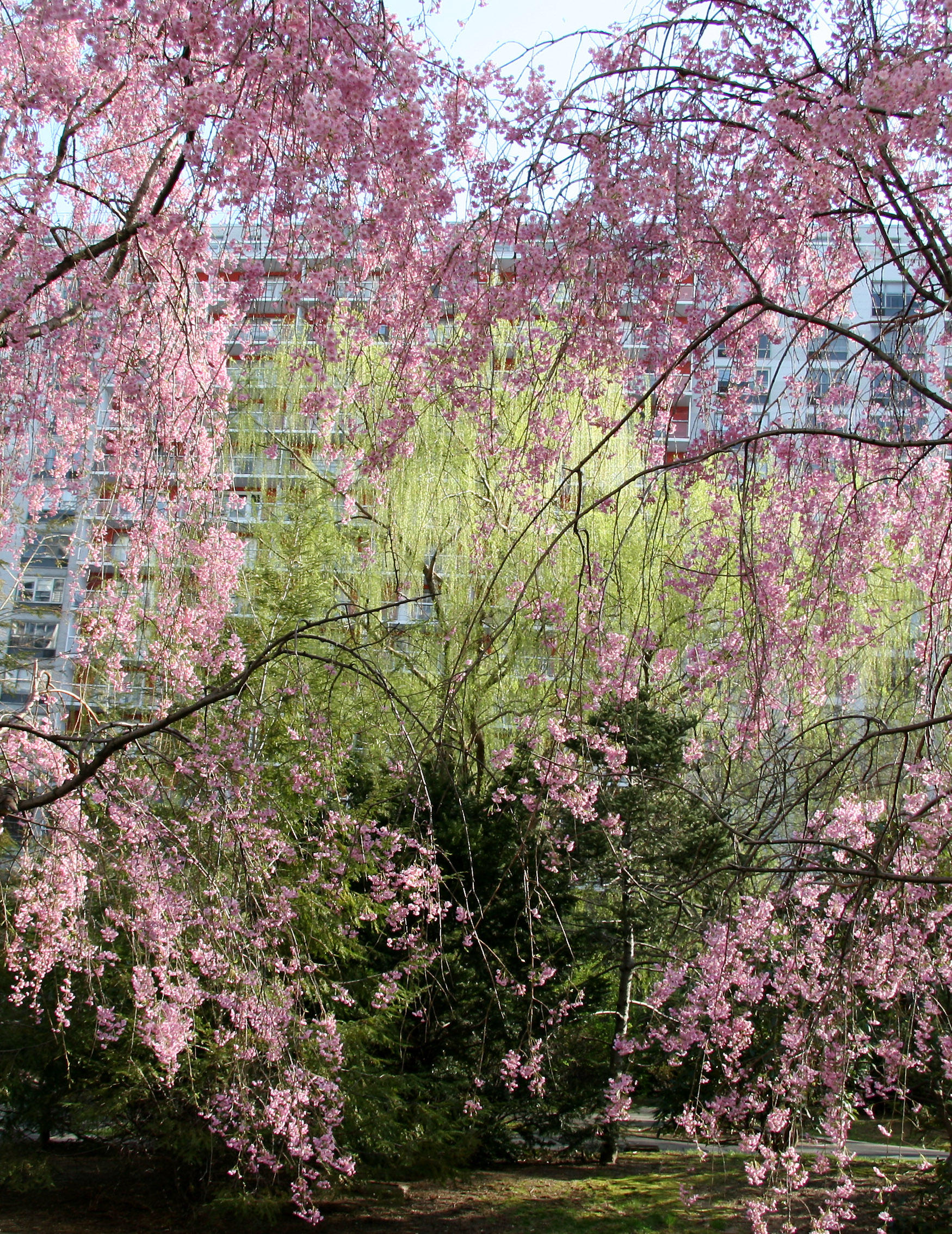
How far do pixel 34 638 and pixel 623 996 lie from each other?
6970mm

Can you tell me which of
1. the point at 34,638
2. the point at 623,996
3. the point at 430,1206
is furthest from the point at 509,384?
the point at 34,638

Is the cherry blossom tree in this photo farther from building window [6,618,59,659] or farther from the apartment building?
building window [6,618,59,659]

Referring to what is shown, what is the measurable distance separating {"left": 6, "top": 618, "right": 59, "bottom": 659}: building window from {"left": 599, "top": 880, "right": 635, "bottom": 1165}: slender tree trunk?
14.8 ft

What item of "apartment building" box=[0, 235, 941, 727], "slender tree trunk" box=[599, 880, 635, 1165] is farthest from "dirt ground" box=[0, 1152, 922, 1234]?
"apartment building" box=[0, 235, 941, 727]

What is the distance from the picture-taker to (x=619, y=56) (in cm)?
253

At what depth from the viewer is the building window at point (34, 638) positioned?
9755 mm

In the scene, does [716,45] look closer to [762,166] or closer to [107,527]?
[762,166]

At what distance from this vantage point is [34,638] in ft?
34.8

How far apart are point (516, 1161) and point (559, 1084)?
1432 mm

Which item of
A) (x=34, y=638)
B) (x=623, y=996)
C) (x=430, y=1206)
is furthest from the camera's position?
(x=34, y=638)

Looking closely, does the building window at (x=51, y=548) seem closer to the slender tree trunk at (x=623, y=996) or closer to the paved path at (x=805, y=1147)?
the slender tree trunk at (x=623, y=996)

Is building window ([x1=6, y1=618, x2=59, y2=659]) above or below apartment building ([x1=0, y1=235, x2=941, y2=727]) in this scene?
above

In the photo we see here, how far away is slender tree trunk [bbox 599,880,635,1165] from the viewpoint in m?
7.46

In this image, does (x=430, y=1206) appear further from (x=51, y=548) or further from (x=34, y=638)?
(x=34, y=638)
